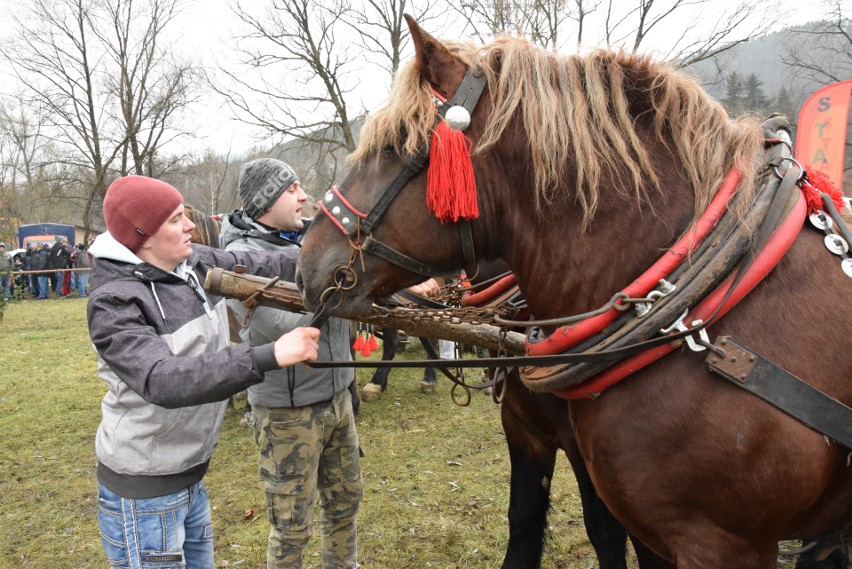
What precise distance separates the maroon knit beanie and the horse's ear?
0.96m

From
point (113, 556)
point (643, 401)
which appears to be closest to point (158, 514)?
point (113, 556)

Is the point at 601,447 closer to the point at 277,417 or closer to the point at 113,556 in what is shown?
the point at 277,417

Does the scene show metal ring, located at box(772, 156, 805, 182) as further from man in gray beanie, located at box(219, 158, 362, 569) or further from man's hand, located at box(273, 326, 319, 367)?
man in gray beanie, located at box(219, 158, 362, 569)

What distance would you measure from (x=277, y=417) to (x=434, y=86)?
152cm

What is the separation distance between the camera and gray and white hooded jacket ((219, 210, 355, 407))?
7.60 ft

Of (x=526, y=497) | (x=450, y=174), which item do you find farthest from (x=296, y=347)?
(x=526, y=497)

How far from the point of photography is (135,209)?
179 centimetres

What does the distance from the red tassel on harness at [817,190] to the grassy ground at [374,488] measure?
2339 millimetres

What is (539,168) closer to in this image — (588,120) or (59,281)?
(588,120)

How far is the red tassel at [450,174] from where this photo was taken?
141cm

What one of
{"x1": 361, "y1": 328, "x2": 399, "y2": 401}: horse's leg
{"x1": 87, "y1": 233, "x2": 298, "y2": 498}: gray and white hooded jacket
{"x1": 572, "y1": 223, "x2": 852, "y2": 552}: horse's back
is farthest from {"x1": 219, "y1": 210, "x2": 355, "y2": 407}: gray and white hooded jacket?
{"x1": 361, "y1": 328, "x2": 399, "y2": 401}: horse's leg

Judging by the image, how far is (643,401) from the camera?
141 centimetres

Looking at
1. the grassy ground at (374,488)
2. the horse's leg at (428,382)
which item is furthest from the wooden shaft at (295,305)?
the horse's leg at (428,382)

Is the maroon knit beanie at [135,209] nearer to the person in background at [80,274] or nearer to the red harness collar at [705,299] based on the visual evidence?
the red harness collar at [705,299]
